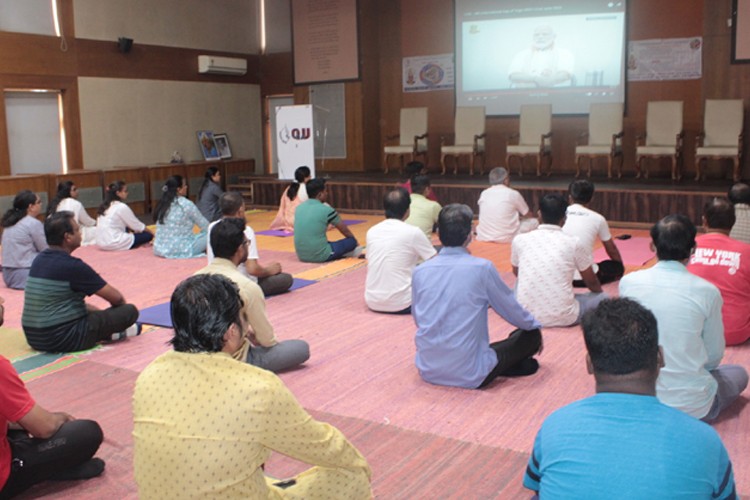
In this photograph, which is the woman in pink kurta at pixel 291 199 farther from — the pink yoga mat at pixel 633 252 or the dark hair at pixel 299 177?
the pink yoga mat at pixel 633 252

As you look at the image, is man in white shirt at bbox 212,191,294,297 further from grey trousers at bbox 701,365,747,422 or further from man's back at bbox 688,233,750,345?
grey trousers at bbox 701,365,747,422

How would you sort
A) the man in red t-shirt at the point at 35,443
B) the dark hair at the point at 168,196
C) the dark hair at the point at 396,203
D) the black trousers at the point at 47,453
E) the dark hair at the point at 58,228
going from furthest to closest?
the dark hair at the point at 168,196, the dark hair at the point at 396,203, the dark hair at the point at 58,228, the black trousers at the point at 47,453, the man in red t-shirt at the point at 35,443

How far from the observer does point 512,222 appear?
7.70m

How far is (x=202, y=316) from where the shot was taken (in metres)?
1.81

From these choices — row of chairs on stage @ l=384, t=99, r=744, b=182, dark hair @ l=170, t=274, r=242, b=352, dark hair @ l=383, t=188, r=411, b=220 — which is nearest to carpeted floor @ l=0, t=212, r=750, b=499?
dark hair @ l=383, t=188, r=411, b=220

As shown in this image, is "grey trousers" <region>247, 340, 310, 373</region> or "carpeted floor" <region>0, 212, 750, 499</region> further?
"grey trousers" <region>247, 340, 310, 373</region>

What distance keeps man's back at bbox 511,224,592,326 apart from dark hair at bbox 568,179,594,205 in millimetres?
764

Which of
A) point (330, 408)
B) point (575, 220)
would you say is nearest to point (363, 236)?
point (575, 220)

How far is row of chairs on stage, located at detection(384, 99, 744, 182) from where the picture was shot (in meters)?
9.53

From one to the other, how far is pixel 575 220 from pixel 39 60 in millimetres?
7904

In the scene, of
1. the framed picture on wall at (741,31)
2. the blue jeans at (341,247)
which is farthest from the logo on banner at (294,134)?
the framed picture on wall at (741,31)

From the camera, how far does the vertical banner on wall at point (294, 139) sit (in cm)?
990

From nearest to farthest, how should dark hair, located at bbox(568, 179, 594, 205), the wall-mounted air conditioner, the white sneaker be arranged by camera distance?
the white sneaker, dark hair, located at bbox(568, 179, 594, 205), the wall-mounted air conditioner

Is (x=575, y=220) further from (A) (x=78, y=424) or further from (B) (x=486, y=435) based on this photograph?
→ (A) (x=78, y=424)
